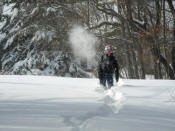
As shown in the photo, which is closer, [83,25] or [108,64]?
[108,64]

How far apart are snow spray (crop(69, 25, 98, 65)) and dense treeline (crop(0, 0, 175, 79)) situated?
0.34m

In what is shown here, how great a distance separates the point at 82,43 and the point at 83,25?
1.26 m

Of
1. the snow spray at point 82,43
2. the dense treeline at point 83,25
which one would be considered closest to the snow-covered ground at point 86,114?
the dense treeline at point 83,25

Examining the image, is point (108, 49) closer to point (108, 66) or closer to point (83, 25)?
point (108, 66)

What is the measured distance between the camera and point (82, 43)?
16797 mm

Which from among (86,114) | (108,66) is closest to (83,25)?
(108,66)

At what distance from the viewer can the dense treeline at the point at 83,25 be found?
1487 centimetres

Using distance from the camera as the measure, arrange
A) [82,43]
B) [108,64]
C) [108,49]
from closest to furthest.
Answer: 1. [108,49]
2. [108,64]
3. [82,43]

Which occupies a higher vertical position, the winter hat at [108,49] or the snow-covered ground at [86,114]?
the winter hat at [108,49]

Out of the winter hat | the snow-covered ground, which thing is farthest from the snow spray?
the snow-covered ground

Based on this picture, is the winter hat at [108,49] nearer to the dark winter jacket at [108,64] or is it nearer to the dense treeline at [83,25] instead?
the dark winter jacket at [108,64]

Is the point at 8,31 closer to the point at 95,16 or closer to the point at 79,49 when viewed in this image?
the point at 79,49

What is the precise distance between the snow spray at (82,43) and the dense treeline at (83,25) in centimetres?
34

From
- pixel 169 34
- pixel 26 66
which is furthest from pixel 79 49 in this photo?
pixel 169 34
